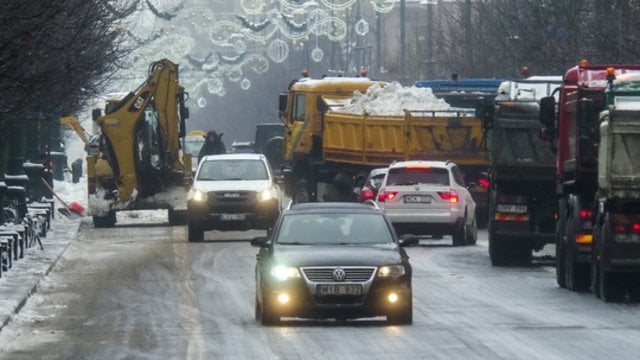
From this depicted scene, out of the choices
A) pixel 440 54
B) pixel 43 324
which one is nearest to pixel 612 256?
pixel 43 324

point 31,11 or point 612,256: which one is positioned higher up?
point 31,11

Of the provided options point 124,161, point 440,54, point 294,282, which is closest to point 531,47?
point 124,161

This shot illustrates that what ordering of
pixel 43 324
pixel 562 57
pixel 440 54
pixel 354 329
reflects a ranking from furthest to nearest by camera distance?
pixel 440 54, pixel 562 57, pixel 43 324, pixel 354 329

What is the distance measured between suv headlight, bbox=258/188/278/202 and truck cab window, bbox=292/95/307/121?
8698mm

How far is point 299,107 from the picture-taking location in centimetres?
4916

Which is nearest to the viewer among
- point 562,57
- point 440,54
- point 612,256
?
point 612,256

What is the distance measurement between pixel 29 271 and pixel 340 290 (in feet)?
34.9

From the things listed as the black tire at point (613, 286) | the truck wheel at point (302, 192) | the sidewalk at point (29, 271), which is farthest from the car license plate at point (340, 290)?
the truck wheel at point (302, 192)

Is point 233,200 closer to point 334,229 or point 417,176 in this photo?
point 417,176

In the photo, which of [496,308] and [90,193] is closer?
[496,308]

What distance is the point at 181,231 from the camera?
4453cm

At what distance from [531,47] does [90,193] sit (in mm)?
16284

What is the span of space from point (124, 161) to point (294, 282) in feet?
88.2

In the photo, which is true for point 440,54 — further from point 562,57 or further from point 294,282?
point 294,282
